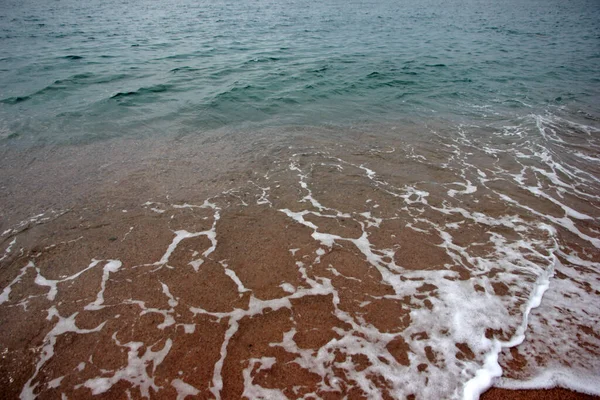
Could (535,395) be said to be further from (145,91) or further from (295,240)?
(145,91)

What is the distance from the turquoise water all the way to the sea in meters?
0.20

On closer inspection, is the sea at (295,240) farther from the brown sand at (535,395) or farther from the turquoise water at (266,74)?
the turquoise water at (266,74)

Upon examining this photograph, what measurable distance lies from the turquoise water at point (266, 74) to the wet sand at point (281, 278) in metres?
3.93

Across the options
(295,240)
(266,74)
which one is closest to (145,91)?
(266,74)

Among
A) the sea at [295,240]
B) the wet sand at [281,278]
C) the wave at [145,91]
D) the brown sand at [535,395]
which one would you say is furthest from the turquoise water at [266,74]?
the brown sand at [535,395]

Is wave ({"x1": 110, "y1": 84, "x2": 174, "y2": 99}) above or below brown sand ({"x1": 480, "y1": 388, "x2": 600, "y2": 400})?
below

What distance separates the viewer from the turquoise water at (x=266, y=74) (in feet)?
38.3

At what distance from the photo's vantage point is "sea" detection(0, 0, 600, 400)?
155 inches

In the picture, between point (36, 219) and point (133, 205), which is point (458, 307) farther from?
point (36, 219)

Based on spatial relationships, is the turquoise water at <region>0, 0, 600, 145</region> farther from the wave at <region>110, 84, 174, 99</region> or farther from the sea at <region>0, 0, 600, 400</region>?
the sea at <region>0, 0, 600, 400</region>

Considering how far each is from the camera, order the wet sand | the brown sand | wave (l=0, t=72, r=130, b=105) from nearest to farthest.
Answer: the brown sand < the wet sand < wave (l=0, t=72, r=130, b=105)

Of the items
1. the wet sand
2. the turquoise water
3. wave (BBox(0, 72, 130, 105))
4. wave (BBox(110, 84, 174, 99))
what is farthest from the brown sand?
wave (BBox(0, 72, 130, 105))

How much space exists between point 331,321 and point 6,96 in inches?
615

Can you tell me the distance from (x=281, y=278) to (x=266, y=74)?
1421 centimetres
